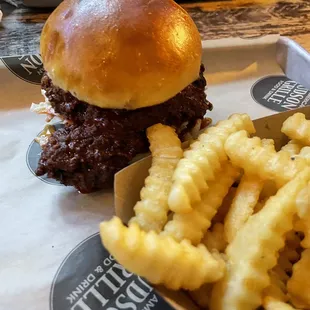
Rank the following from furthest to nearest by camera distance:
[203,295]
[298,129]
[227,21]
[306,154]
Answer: [227,21] < [298,129] < [306,154] < [203,295]

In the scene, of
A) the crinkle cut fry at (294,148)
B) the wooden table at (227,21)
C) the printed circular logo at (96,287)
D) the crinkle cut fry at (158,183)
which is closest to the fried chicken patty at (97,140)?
the crinkle cut fry at (158,183)

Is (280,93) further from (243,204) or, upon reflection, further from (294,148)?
(243,204)

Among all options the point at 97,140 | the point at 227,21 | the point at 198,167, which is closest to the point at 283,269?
the point at 198,167

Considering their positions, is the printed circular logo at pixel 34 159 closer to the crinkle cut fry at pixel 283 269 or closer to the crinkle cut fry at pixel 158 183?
the crinkle cut fry at pixel 158 183

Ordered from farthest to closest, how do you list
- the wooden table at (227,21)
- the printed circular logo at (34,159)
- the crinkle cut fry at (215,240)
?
the wooden table at (227,21)
the printed circular logo at (34,159)
the crinkle cut fry at (215,240)

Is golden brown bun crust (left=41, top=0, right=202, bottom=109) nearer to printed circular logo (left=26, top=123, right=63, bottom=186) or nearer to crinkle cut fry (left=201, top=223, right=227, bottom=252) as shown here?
printed circular logo (left=26, top=123, right=63, bottom=186)

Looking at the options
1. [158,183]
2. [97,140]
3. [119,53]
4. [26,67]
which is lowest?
[26,67]

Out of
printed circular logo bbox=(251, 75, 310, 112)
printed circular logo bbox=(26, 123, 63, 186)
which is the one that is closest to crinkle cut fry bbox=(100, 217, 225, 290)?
printed circular logo bbox=(26, 123, 63, 186)

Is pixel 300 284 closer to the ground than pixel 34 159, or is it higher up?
higher up
